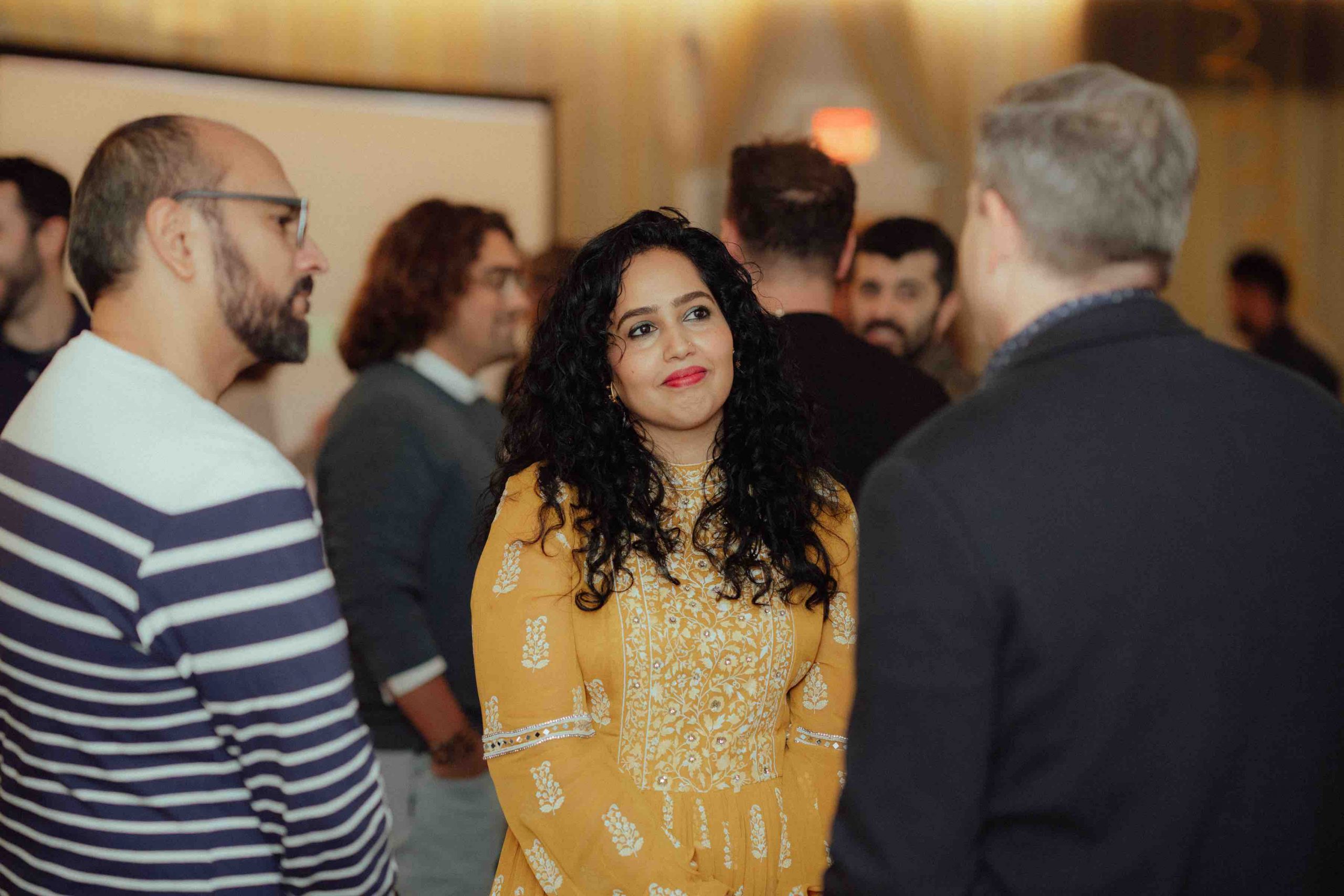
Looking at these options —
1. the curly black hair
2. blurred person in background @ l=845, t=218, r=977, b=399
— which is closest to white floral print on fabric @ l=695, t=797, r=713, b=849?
the curly black hair

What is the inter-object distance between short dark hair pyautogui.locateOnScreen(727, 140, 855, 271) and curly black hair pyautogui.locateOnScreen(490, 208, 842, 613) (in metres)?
0.36

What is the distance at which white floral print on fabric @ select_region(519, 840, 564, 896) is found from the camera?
1.50m

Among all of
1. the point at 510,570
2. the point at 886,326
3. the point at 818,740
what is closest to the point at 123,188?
the point at 510,570

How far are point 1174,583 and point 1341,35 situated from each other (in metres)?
5.49

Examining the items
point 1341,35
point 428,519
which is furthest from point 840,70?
point 428,519

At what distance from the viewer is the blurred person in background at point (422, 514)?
239 centimetres

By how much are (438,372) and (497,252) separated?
33cm

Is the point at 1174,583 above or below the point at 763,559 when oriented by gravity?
above

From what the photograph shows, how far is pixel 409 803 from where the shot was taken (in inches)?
102

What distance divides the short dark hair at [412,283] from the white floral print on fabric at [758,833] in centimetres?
147

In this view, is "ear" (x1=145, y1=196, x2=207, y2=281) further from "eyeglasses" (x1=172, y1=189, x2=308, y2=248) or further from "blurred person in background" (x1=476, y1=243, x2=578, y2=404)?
"blurred person in background" (x1=476, y1=243, x2=578, y2=404)

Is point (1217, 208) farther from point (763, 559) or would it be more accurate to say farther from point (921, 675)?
point (921, 675)

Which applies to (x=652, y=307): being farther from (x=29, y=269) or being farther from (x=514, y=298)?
(x=29, y=269)

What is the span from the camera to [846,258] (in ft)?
7.42
